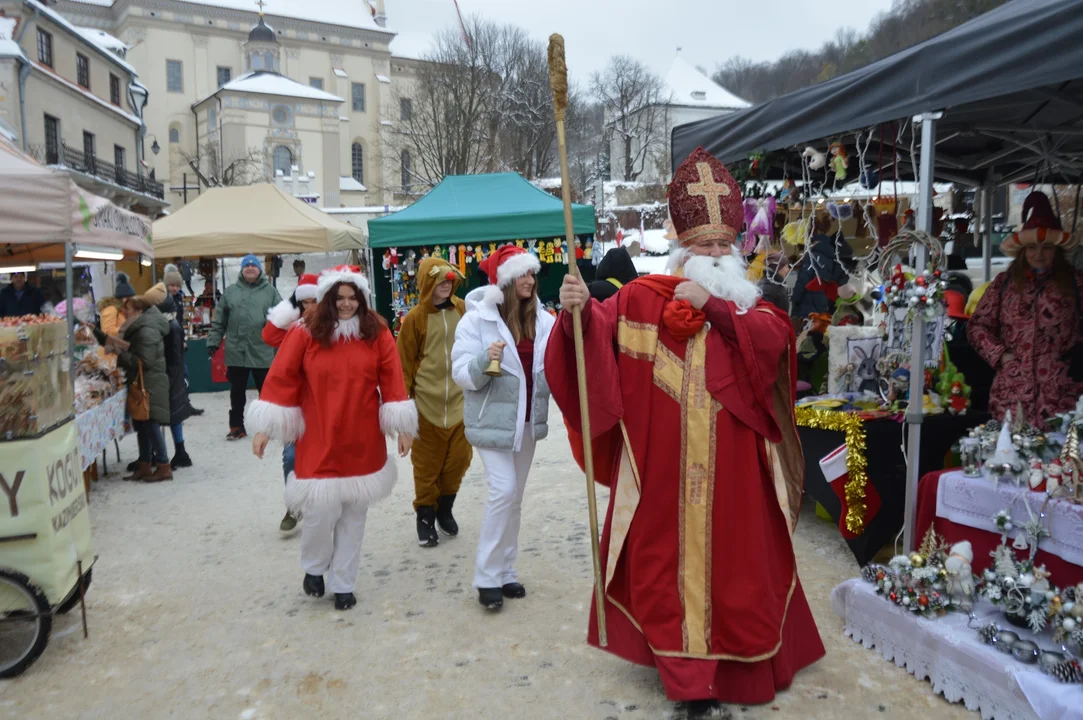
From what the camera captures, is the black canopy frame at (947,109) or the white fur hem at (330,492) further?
the white fur hem at (330,492)

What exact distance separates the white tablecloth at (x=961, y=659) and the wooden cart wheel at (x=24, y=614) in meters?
3.67

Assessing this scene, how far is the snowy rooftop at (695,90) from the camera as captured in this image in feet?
196

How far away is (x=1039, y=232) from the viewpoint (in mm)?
4168

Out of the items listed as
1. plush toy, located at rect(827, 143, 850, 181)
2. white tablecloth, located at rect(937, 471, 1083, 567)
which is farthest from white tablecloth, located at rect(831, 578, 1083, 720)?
plush toy, located at rect(827, 143, 850, 181)

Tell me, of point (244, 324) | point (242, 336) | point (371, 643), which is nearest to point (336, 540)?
point (371, 643)

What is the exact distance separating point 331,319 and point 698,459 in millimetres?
2102

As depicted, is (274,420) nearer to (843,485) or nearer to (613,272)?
(843,485)

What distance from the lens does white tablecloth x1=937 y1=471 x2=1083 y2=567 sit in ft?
10.7

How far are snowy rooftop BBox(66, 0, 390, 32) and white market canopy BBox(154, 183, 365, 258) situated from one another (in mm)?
51022

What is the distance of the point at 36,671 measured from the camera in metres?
3.71

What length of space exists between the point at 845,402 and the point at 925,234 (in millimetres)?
1532

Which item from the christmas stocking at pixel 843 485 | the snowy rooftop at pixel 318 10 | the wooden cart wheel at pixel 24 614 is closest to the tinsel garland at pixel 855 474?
the christmas stocking at pixel 843 485

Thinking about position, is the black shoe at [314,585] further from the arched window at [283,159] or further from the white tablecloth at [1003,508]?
the arched window at [283,159]

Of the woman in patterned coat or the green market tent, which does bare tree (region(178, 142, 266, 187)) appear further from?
the woman in patterned coat
